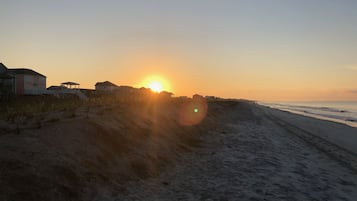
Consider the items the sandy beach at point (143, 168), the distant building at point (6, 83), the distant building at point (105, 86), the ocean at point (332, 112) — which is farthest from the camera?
the distant building at point (105, 86)

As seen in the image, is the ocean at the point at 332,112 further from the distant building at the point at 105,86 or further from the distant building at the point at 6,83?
the distant building at the point at 105,86

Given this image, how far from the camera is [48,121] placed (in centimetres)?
1257

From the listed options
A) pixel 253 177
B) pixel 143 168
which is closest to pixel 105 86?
pixel 143 168

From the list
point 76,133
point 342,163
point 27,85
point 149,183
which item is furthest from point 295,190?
point 27,85

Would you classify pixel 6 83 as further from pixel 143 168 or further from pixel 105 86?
pixel 105 86

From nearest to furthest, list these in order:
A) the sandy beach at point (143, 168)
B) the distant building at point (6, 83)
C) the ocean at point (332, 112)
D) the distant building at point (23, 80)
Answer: the sandy beach at point (143, 168), the distant building at point (6, 83), the distant building at point (23, 80), the ocean at point (332, 112)

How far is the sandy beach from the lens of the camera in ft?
27.3

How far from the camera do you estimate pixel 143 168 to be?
1148cm

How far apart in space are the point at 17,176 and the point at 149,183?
3987 mm

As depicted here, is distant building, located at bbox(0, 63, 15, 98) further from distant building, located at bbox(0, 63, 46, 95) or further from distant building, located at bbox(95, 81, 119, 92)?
distant building, located at bbox(95, 81, 119, 92)

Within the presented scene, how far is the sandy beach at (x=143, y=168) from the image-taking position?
832 cm

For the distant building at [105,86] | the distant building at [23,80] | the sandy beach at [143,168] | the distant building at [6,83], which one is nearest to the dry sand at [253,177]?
the sandy beach at [143,168]

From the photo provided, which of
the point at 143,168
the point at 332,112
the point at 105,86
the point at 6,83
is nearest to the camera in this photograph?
the point at 143,168

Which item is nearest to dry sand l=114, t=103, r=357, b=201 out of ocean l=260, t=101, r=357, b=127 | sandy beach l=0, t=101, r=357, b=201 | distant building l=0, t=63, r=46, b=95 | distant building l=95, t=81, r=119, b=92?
sandy beach l=0, t=101, r=357, b=201
